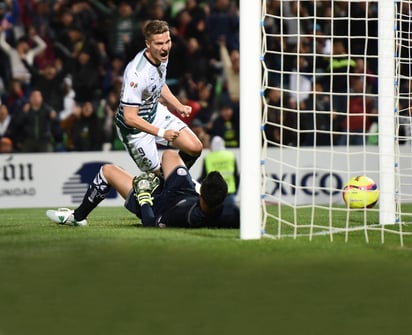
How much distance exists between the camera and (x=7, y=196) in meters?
16.5

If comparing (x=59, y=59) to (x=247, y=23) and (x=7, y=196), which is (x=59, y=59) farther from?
(x=247, y=23)

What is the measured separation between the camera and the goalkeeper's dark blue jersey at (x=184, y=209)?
883 cm

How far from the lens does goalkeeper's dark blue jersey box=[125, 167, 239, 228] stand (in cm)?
883

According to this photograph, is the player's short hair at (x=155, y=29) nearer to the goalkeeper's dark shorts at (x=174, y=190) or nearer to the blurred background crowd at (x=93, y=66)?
the goalkeeper's dark shorts at (x=174, y=190)

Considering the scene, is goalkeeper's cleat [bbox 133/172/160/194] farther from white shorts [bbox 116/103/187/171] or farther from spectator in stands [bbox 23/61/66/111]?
spectator in stands [bbox 23/61/66/111]

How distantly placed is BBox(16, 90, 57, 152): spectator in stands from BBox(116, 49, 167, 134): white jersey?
718cm

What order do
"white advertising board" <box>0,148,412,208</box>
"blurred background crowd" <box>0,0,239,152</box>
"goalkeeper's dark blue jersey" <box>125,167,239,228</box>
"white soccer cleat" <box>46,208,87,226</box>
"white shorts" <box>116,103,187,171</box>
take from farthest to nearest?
"blurred background crowd" <box>0,0,239,152</box>, "white advertising board" <box>0,148,412,208</box>, "white shorts" <box>116,103,187,171</box>, "white soccer cleat" <box>46,208,87,226</box>, "goalkeeper's dark blue jersey" <box>125,167,239,228</box>

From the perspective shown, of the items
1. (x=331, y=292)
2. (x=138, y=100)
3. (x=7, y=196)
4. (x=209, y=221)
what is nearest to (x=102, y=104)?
(x=7, y=196)

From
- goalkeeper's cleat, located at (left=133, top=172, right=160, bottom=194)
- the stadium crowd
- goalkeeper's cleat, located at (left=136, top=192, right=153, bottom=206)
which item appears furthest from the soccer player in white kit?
the stadium crowd

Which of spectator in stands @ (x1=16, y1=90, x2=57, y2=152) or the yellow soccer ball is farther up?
spectator in stands @ (x1=16, y1=90, x2=57, y2=152)

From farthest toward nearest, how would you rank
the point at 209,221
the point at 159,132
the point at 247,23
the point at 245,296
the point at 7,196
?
the point at 7,196 → the point at 159,132 → the point at 209,221 → the point at 247,23 → the point at 245,296

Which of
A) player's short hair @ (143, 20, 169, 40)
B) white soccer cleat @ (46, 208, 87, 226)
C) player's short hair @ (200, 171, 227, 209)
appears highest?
player's short hair @ (143, 20, 169, 40)

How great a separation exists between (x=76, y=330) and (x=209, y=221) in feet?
13.6

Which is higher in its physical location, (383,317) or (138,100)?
(138,100)
